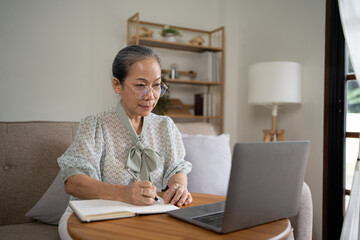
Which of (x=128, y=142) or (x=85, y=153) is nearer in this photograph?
(x=85, y=153)

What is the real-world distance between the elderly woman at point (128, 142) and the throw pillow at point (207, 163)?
437mm

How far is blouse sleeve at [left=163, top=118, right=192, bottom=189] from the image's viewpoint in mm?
1501

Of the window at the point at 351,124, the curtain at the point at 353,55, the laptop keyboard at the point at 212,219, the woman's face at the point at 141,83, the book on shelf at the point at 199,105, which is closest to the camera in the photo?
the laptop keyboard at the point at 212,219

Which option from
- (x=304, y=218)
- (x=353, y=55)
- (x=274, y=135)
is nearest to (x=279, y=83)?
(x=274, y=135)

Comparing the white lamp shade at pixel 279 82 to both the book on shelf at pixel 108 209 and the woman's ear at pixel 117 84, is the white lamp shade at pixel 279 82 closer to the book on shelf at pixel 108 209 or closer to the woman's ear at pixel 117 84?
the woman's ear at pixel 117 84

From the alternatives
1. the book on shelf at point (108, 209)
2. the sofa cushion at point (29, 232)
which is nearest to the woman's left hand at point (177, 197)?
the book on shelf at point (108, 209)

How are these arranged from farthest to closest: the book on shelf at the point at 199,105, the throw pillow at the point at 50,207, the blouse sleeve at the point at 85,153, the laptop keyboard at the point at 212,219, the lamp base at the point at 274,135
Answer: the book on shelf at the point at 199,105 → the lamp base at the point at 274,135 → the throw pillow at the point at 50,207 → the blouse sleeve at the point at 85,153 → the laptop keyboard at the point at 212,219

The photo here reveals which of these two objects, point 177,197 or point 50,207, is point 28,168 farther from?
point 177,197

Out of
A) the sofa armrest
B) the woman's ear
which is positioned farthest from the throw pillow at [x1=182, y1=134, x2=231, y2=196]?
the woman's ear

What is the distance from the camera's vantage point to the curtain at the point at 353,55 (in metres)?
2.12

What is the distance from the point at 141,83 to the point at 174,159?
383 millimetres

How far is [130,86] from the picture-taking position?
1424 mm

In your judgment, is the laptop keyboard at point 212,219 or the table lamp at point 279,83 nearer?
the laptop keyboard at point 212,219

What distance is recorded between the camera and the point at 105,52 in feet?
11.0
